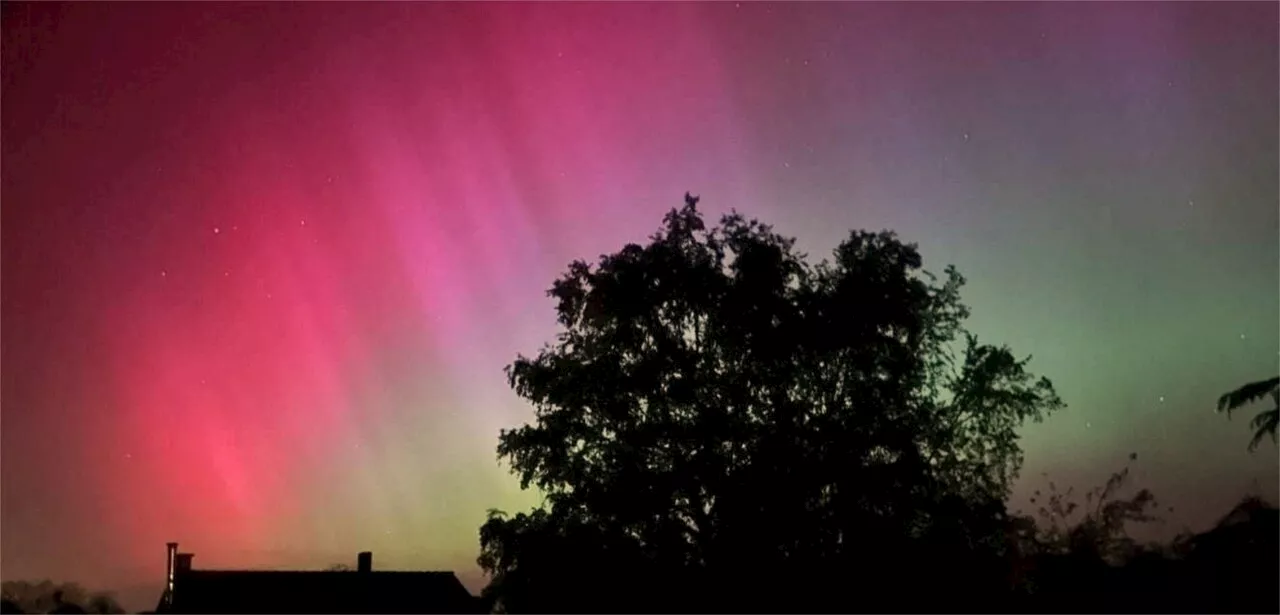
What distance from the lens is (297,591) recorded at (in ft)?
86.2

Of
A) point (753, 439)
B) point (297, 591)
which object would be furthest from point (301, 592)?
point (753, 439)

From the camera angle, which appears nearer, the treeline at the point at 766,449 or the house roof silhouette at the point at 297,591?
the treeline at the point at 766,449

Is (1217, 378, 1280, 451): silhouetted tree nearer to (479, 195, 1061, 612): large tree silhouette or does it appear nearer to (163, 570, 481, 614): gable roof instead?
(479, 195, 1061, 612): large tree silhouette

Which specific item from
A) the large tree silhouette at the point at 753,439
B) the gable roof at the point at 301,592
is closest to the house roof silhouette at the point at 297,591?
the gable roof at the point at 301,592

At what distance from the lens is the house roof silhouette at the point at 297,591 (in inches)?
1020

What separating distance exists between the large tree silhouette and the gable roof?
10.9 m

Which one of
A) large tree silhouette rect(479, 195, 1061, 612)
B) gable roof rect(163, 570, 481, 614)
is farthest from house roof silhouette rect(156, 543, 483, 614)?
large tree silhouette rect(479, 195, 1061, 612)

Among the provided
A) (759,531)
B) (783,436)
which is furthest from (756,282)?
(759,531)

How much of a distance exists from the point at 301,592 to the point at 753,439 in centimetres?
1465

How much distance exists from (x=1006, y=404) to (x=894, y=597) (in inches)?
158

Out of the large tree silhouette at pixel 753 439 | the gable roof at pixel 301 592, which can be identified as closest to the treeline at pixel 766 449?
the large tree silhouette at pixel 753 439

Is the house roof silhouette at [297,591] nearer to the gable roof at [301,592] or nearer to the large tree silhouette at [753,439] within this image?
the gable roof at [301,592]

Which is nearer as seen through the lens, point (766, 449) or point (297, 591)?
point (766, 449)

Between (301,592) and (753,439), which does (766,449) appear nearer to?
(753,439)
